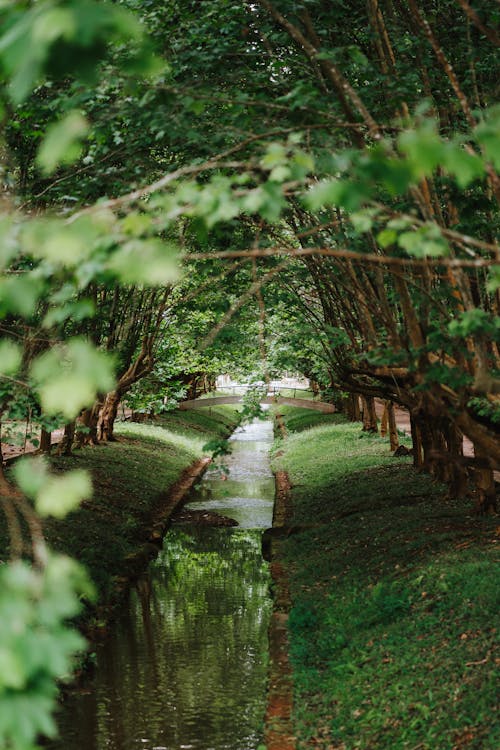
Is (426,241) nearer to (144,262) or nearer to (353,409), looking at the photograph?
(144,262)

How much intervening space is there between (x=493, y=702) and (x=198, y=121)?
6.63 metres

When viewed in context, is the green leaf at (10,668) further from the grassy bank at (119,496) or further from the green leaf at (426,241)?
the grassy bank at (119,496)

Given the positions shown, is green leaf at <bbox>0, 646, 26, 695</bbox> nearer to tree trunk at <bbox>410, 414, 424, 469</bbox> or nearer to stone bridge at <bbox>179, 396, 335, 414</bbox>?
tree trunk at <bbox>410, 414, 424, 469</bbox>

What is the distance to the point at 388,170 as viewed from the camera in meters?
3.03

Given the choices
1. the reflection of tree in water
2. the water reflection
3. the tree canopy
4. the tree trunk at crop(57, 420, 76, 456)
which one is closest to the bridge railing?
the water reflection

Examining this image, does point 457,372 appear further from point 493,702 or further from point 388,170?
point 388,170

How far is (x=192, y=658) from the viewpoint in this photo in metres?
11.5

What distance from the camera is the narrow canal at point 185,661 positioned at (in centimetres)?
900

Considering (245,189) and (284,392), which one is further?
(284,392)

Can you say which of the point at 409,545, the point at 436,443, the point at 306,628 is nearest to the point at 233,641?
the point at 306,628

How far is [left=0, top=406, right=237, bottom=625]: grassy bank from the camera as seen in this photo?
590 inches

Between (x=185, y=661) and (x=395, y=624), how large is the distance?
298 cm

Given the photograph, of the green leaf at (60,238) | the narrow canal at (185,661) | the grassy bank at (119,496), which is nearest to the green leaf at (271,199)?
the green leaf at (60,238)

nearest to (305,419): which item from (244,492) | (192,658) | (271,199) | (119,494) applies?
(244,492)
